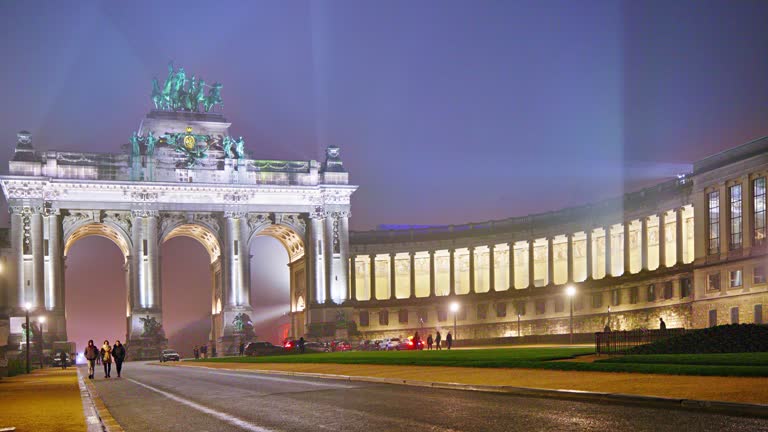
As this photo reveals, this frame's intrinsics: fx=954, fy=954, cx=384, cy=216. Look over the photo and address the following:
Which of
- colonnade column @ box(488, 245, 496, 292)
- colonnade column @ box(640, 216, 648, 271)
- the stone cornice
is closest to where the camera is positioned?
colonnade column @ box(640, 216, 648, 271)

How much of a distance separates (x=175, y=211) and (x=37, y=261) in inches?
667

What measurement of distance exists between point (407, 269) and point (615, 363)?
324 feet

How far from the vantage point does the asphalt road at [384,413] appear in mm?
19719

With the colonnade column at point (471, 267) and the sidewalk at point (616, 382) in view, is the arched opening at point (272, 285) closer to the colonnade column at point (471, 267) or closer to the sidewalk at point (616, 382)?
the colonnade column at point (471, 267)

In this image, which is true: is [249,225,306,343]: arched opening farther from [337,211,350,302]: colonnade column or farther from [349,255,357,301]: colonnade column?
[337,211,350,302]: colonnade column

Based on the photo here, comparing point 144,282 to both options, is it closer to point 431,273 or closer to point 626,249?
point 431,273

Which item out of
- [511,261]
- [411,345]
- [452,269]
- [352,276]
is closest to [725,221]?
[411,345]

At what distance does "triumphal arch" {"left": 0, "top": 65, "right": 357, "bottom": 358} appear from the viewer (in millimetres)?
108562

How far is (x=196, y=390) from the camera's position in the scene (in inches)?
1412

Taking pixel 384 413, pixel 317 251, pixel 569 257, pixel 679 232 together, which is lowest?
pixel 384 413

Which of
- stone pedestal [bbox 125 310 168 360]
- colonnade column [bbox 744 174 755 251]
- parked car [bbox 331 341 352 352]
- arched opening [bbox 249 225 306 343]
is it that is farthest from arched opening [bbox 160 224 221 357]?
colonnade column [bbox 744 174 755 251]

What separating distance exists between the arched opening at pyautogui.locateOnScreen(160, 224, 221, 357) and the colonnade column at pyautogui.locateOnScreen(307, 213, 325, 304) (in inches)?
595

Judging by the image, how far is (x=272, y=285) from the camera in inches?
5349

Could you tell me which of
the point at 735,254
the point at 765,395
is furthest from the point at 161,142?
the point at 765,395
